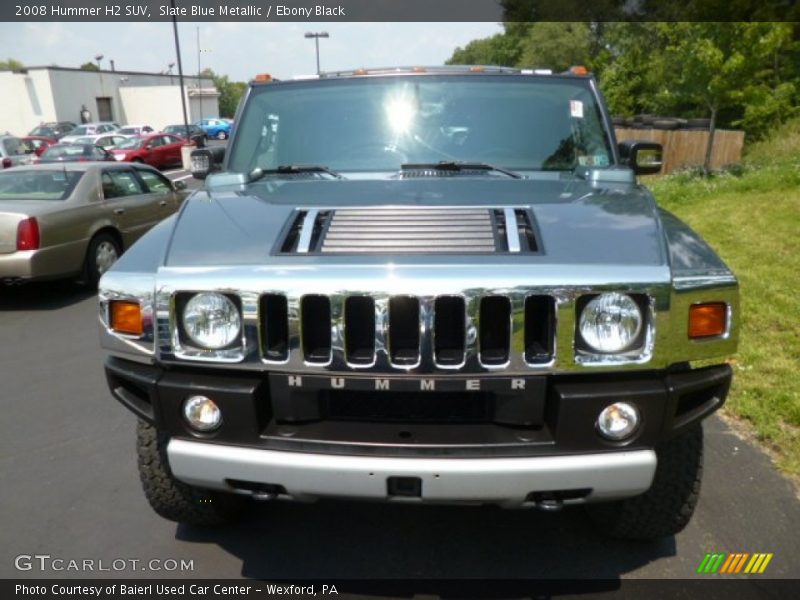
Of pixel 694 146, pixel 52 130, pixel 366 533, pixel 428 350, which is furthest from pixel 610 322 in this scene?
pixel 52 130

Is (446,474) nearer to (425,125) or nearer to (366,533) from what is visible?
(366,533)

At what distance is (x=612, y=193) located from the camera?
9.92 feet

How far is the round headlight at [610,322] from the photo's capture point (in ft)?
7.54

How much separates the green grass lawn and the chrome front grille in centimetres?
219

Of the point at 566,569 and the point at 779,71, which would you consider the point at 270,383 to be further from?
the point at 779,71

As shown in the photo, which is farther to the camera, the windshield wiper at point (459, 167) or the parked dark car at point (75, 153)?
the parked dark car at point (75, 153)

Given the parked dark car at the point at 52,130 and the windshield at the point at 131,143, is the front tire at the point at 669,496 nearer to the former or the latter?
the windshield at the point at 131,143

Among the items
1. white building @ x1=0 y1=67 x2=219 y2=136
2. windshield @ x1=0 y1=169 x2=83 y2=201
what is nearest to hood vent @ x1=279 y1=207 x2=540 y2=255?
windshield @ x1=0 y1=169 x2=83 y2=201

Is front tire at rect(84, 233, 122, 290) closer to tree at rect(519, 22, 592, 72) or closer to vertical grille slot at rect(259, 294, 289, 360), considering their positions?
vertical grille slot at rect(259, 294, 289, 360)

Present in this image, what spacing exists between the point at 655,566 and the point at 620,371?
1091mm

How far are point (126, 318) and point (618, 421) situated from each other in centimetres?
177

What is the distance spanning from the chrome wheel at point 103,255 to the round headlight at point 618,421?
271 inches

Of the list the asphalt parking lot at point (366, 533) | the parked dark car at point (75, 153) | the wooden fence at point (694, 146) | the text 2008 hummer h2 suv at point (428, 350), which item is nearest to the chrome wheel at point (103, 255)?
A: the asphalt parking lot at point (366, 533)

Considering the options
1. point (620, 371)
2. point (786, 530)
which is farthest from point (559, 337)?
point (786, 530)
